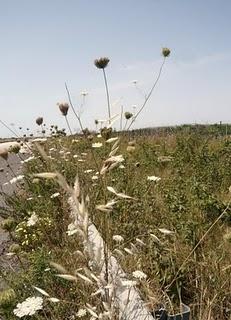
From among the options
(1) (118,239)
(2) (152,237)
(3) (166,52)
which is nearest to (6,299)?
(1) (118,239)

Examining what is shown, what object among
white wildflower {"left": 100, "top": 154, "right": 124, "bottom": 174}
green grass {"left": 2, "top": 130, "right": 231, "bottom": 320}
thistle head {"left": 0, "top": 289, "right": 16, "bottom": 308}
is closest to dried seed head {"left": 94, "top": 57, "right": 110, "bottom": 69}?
green grass {"left": 2, "top": 130, "right": 231, "bottom": 320}

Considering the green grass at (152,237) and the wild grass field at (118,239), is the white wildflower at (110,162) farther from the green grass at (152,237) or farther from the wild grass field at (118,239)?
the green grass at (152,237)

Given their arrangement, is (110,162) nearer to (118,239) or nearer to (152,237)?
(152,237)

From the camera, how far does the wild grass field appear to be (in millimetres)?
1656

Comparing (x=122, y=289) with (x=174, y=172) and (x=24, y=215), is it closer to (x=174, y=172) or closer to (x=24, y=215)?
(x=24, y=215)

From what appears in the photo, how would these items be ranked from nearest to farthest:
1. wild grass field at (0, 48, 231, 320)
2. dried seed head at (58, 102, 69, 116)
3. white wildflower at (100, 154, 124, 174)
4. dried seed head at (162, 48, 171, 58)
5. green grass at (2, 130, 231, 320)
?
1. white wildflower at (100, 154, 124, 174)
2. wild grass field at (0, 48, 231, 320)
3. dried seed head at (58, 102, 69, 116)
4. green grass at (2, 130, 231, 320)
5. dried seed head at (162, 48, 171, 58)

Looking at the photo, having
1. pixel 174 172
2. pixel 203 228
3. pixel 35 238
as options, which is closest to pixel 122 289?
pixel 203 228

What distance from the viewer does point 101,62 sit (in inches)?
89.8

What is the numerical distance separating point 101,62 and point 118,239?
3.04 ft

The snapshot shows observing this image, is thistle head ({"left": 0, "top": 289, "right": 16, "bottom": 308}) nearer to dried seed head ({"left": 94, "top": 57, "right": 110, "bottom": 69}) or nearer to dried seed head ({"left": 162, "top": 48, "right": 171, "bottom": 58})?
dried seed head ({"left": 94, "top": 57, "right": 110, "bottom": 69})

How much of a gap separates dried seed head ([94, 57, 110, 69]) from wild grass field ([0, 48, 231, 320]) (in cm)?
43

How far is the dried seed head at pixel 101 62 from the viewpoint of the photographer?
7.44 ft

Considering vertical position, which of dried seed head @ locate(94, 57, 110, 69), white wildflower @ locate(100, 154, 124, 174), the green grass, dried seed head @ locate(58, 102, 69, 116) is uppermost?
dried seed head @ locate(94, 57, 110, 69)

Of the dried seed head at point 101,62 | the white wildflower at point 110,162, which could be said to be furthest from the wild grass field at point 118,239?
the dried seed head at point 101,62
